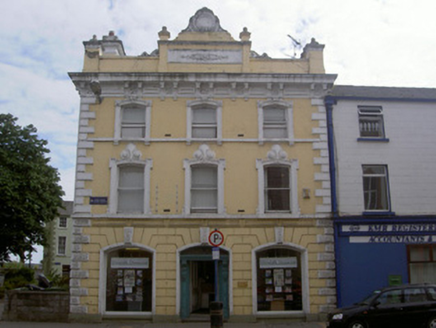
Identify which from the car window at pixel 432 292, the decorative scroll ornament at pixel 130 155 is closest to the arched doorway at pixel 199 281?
the decorative scroll ornament at pixel 130 155

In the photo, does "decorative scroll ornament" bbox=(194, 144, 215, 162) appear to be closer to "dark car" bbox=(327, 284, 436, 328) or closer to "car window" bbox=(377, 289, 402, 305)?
"dark car" bbox=(327, 284, 436, 328)

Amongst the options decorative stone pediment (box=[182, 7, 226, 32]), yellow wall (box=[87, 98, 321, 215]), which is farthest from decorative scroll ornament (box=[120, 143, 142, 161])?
decorative stone pediment (box=[182, 7, 226, 32])

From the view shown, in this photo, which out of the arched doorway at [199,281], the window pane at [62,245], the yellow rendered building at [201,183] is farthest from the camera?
the window pane at [62,245]

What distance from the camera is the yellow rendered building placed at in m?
17.1

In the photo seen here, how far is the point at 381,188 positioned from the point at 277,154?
14.2 feet

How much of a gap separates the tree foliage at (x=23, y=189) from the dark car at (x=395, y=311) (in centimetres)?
1955

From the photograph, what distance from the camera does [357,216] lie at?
57.5 feet

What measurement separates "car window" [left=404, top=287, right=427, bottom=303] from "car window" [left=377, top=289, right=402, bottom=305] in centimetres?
→ 19

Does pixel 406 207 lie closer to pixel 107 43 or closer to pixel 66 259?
pixel 107 43

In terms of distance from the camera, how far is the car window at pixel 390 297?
45.1ft

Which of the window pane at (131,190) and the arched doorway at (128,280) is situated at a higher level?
the window pane at (131,190)

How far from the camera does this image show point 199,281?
17.8 m

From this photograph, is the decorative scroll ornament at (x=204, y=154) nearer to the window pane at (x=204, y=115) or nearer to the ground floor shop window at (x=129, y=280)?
the window pane at (x=204, y=115)

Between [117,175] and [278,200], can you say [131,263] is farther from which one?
[278,200]
